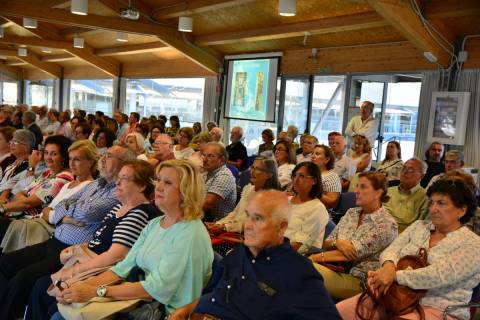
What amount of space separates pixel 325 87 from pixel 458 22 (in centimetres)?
333

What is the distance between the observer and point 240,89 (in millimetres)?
10789

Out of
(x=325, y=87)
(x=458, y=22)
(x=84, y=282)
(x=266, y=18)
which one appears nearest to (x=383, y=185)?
(x=84, y=282)

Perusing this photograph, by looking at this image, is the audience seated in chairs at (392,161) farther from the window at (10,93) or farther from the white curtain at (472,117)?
the window at (10,93)

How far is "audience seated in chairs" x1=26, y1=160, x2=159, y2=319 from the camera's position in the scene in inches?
99.0

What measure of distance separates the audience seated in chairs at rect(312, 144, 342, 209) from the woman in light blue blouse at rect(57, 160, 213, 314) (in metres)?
1.82

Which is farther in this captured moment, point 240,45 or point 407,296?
point 240,45

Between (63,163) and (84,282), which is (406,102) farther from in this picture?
(84,282)

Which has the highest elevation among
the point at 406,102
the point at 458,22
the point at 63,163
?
the point at 458,22

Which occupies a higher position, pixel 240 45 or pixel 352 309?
pixel 240 45

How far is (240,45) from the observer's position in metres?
10.4

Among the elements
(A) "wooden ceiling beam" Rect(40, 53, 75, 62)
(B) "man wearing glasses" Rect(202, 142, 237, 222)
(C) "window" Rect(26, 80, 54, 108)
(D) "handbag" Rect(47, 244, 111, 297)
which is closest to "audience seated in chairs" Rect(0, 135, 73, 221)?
(B) "man wearing glasses" Rect(202, 142, 237, 222)

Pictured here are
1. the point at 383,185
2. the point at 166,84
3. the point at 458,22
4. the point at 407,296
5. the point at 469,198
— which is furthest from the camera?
the point at 166,84

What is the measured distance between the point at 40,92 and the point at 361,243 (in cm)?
2109

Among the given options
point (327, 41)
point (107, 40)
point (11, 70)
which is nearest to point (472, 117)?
point (327, 41)
